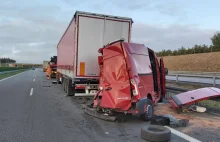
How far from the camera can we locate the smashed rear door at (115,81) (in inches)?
277

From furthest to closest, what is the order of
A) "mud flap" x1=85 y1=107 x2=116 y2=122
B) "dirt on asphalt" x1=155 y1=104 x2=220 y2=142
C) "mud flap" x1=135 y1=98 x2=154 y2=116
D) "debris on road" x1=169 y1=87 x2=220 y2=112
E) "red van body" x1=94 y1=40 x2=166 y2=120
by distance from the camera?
"debris on road" x1=169 y1=87 x2=220 y2=112 < "mud flap" x1=85 y1=107 x2=116 y2=122 < "red van body" x1=94 y1=40 x2=166 y2=120 < "mud flap" x1=135 y1=98 x2=154 y2=116 < "dirt on asphalt" x1=155 y1=104 x2=220 y2=142

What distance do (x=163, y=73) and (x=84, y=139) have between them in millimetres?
5075

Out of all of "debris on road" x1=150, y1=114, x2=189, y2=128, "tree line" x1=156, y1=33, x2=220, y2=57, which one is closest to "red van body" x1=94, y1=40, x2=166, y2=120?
"debris on road" x1=150, y1=114, x2=189, y2=128

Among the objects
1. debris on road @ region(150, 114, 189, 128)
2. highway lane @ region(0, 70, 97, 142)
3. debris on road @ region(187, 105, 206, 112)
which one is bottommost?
highway lane @ region(0, 70, 97, 142)

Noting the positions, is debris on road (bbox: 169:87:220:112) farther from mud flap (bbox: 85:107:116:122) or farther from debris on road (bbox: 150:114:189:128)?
mud flap (bbox: 85:107:116:122)

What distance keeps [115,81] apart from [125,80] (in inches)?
14.4

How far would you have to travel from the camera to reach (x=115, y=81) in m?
7.38

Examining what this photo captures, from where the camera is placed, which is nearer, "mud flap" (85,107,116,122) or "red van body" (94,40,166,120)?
"red van body" (94,40,166,120)

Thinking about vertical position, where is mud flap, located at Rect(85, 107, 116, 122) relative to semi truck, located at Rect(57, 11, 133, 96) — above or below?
below

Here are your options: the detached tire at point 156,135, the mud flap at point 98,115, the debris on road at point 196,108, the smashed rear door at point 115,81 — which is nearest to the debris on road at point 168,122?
the smashed rear door at point 115,81

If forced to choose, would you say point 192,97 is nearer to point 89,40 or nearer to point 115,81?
point 115,81

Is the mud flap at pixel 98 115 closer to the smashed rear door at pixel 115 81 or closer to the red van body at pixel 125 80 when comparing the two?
the red van body at pixel 125 80

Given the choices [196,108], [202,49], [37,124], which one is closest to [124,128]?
[37,124]

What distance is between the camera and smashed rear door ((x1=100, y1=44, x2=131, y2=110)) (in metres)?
7.05
